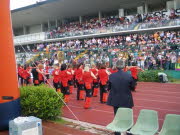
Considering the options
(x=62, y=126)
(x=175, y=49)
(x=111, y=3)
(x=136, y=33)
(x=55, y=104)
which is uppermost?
(x=111, y=3)

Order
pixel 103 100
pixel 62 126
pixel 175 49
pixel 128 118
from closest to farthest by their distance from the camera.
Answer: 1. pixel 128 118
2. pixel 62 126
3. pixel 103 100
4. pixel 175 49

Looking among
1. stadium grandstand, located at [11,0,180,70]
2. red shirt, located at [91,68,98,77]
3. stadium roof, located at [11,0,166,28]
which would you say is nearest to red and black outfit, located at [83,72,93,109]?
red shirt, located at [91,68,98,77]

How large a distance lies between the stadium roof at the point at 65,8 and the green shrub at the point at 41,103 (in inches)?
965

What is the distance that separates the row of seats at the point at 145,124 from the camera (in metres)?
4.21

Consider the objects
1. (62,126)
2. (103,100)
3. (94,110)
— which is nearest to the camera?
(62,126)

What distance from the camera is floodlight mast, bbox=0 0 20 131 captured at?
6.38 meters

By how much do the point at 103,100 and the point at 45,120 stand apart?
3326 millimetres

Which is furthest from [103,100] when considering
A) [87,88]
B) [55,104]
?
[55,104]

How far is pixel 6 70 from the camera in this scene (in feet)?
21.1

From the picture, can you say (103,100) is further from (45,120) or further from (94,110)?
(45,120)

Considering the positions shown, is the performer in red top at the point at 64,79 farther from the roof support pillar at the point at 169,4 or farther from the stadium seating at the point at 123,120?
the roof support pillar at the point at 169,4

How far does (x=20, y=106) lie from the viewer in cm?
702

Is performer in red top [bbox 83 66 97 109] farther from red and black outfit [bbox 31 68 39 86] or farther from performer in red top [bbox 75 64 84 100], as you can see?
red and black outfit [bbox 31 68 39 86]

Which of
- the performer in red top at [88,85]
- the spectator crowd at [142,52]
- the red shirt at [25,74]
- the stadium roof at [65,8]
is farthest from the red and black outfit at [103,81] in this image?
the stadium roof at [65,8]
